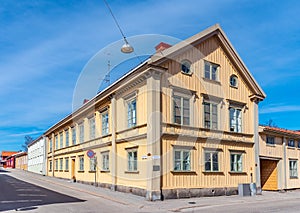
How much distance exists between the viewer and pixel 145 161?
18.0 m

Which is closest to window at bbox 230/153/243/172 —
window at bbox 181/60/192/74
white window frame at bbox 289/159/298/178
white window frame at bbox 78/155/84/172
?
window at bbox 181/60/192/74

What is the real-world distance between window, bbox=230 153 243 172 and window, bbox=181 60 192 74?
6311 millimetres

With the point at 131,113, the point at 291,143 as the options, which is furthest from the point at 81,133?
the point at 291,143

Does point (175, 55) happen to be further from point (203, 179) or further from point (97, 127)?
point (97, 127)

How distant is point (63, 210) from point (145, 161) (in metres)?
5.90

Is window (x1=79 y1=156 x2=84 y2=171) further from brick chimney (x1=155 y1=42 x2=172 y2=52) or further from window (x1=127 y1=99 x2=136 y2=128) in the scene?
brick chimney (x1=155 y1=42 x2=172 y2=52)

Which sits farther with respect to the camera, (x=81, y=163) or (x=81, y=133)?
(x=81, y=133)

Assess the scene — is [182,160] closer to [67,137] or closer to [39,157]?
[67,137]

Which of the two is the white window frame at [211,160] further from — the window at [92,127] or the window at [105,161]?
the window at [92,127]

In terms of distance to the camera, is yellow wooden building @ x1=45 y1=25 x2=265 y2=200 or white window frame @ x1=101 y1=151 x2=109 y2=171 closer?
yellow wooden building @ x1=45 y1=25 x2=265 y2=200

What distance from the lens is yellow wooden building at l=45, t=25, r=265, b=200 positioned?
18094 mm

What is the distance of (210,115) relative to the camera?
2125 centimetres

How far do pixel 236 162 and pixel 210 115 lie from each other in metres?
3.88

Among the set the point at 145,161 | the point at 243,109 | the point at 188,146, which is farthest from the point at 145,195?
the point at 243,109
